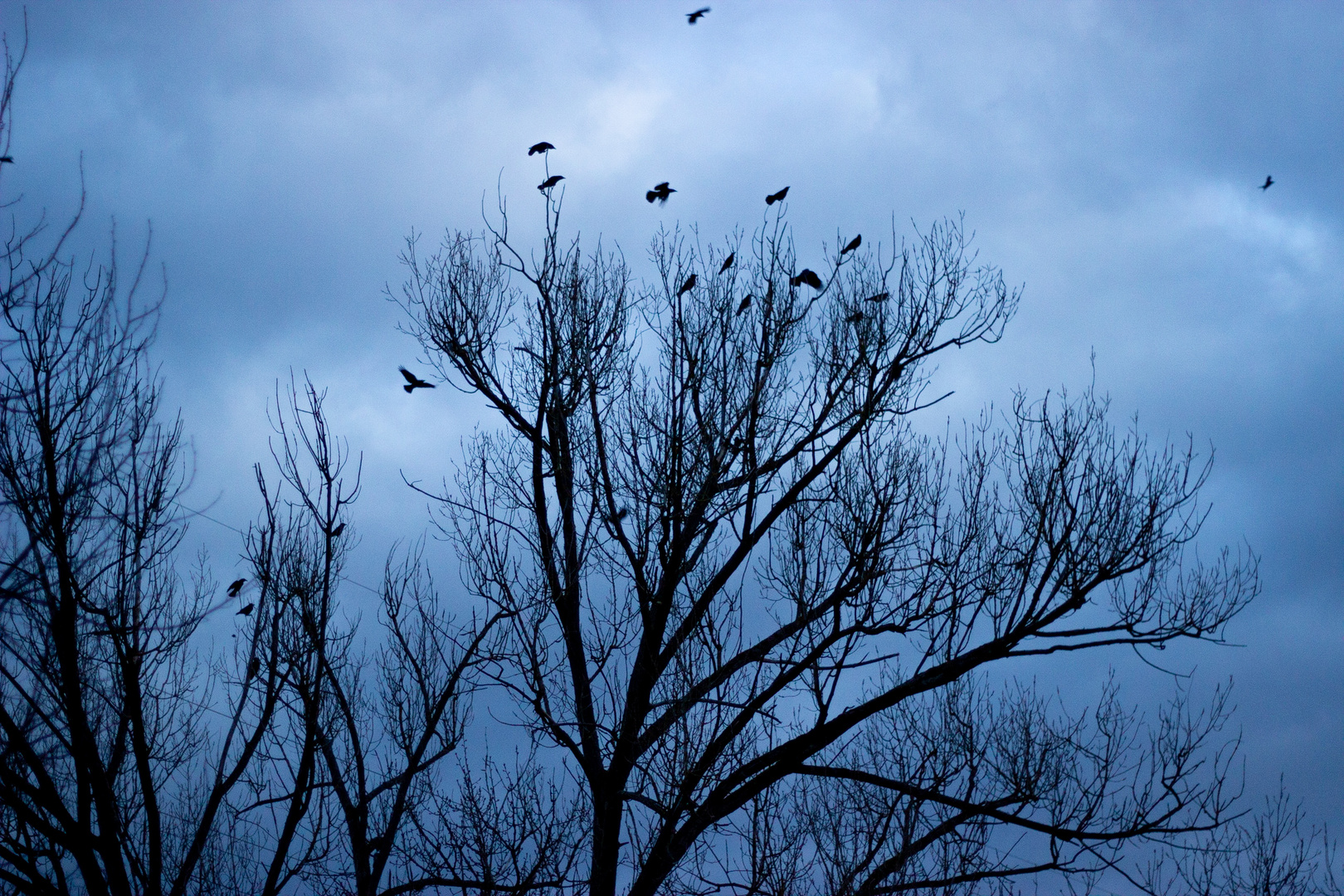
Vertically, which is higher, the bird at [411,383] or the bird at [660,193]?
the bird at [660,193]

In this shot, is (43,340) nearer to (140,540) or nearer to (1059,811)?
(140,540)

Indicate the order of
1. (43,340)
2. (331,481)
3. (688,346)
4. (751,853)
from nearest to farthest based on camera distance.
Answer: (43,340) → (331,481) → (751,853) → (688,346)

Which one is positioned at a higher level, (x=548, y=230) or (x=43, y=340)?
(x=548, y=230)

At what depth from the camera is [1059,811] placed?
25.4 ft

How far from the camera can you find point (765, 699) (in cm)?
725

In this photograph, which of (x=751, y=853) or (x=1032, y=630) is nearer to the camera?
(x=751, y=853)

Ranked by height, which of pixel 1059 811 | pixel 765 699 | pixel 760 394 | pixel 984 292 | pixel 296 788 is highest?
pixel 984 292

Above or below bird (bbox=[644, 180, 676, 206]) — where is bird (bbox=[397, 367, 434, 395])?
below

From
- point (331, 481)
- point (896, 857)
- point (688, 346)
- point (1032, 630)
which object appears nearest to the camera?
point (331, 481)

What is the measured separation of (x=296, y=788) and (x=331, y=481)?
150cm

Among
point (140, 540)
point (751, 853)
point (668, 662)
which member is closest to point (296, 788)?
point (140, 540)

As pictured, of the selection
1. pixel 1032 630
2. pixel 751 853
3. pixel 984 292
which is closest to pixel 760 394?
pixel 984 292

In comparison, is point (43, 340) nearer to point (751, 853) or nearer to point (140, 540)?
point (140, 540)

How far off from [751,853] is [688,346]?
3672 mm
